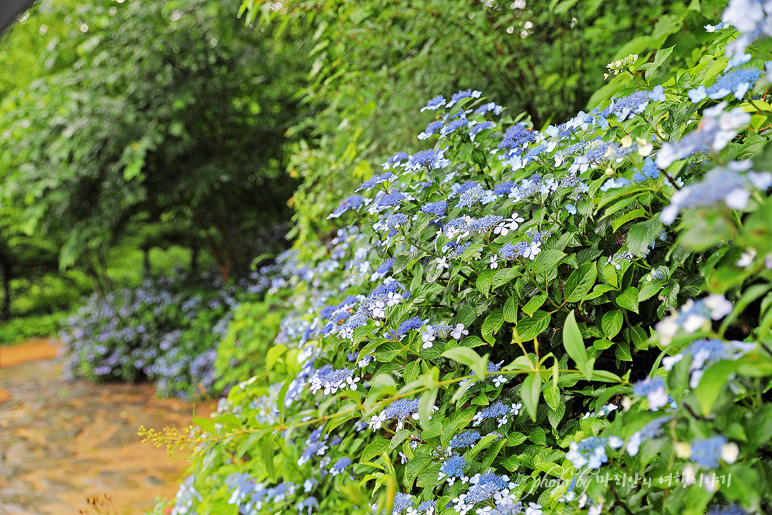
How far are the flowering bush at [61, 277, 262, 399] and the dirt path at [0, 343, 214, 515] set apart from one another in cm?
20

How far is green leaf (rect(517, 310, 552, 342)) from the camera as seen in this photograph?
3.81 ft

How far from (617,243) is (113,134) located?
4927 millimetres

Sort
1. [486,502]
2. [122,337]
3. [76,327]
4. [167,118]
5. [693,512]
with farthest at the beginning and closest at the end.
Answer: [76,327]
[122,337]
[167,118]
[486,502]
[693,512]

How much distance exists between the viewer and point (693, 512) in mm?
653

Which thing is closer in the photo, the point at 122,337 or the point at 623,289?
the point at 623,289

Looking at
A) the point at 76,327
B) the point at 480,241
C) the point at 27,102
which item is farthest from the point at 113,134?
the point at 480,241

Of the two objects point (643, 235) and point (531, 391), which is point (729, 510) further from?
point (643, 235)

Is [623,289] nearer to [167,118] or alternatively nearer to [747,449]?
[747,449]

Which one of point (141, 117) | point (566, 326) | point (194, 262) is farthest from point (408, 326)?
point (194, 262)

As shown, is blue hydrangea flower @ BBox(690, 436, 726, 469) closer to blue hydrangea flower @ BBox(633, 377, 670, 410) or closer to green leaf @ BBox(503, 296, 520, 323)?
blue hydrangea flower @ BBox(633, 377, 670, 410)

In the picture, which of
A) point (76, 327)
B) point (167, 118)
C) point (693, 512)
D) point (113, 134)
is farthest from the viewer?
point (76, 327)

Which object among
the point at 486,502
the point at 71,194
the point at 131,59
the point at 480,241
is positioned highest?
the point at 131,59

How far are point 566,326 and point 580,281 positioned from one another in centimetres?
32

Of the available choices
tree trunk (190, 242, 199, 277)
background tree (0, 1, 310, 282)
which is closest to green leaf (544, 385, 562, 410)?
background tree (0, 1, 310, 282)
